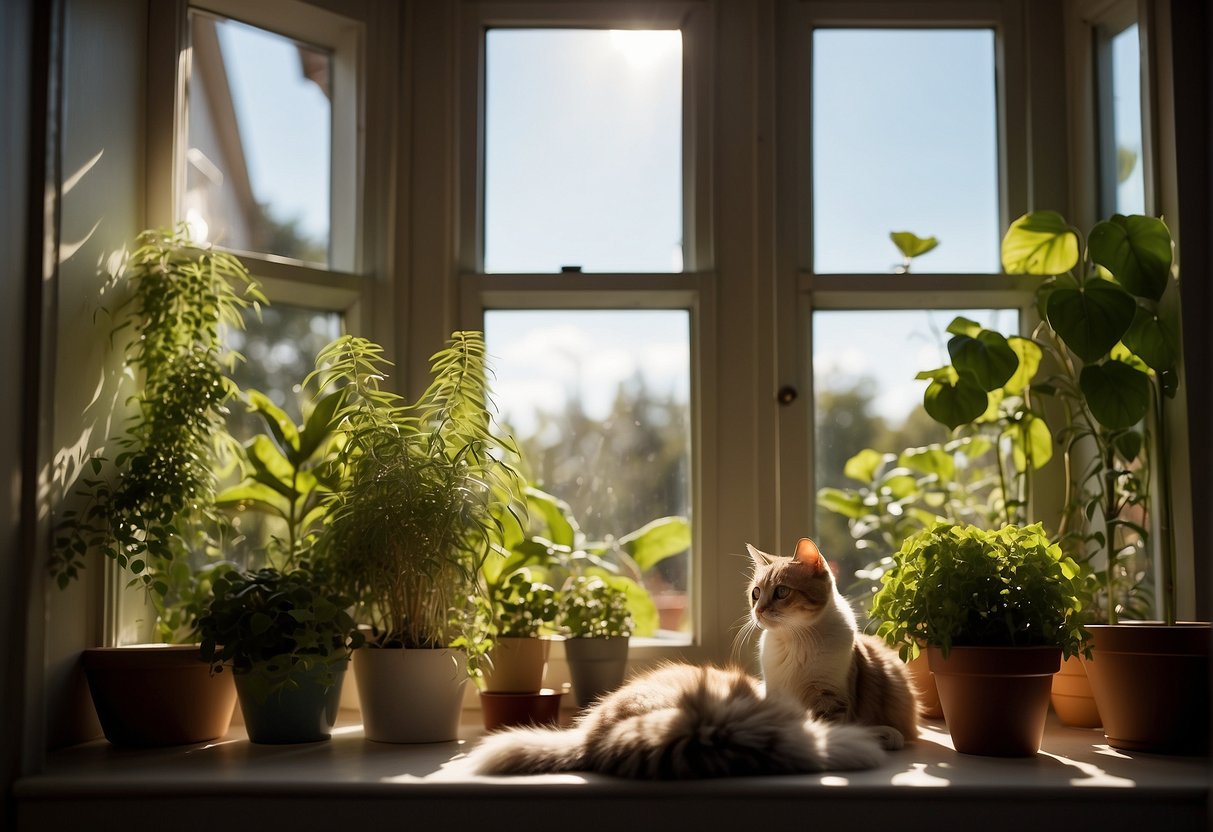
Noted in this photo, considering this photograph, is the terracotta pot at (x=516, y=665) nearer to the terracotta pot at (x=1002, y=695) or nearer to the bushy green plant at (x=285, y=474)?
the bushy green plant at (x=285, y=474)

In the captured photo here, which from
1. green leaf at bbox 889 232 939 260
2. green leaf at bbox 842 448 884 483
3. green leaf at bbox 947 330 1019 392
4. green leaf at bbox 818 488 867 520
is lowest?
green leaf at bbox 818 488 867 520

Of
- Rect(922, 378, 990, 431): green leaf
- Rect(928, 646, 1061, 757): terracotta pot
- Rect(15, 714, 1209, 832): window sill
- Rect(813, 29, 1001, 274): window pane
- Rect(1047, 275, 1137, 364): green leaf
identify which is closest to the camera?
Rect(15, 714, 1209, 832): window sill

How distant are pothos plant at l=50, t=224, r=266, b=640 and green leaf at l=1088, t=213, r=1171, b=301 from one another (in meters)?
1.70

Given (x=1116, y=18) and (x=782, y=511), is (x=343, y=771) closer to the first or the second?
(x=782, y=511)

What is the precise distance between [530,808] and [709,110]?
1663 mm

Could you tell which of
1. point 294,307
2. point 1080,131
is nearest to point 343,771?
point 294,307

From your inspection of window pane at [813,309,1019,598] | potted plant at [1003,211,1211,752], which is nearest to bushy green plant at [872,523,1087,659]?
potted plant at [1003,211,1211,752]

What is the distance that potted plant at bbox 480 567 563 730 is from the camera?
2107 millimetres

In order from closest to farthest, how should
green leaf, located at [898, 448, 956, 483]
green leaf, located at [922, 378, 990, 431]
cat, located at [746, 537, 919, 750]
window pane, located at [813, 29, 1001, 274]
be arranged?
1. cat, located at [746, 537, 919, 750]
2. green leaf, located at [922, 378, 990, 431]
3. green leaf, located at [898, 448, 956, 483]
4. window pane, located at [813, 29, 1001, 274]

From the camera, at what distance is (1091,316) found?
2064mm

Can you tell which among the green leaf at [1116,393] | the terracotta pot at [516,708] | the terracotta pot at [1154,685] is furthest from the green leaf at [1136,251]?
the terracotta pot at [516,708]

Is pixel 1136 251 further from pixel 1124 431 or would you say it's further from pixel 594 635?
pixel 594 635

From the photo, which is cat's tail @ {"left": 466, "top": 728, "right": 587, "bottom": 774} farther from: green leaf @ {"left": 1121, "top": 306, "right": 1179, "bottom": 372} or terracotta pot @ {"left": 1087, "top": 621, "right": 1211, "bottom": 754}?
green leaf @ {"left": 1121, "top": 306, "right": 1179, "bottom": 372}

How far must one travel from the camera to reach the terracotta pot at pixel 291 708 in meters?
1.94
